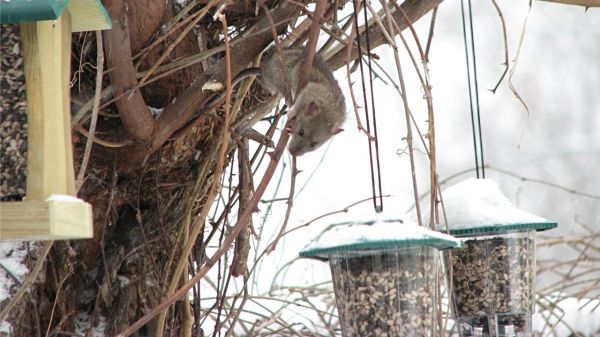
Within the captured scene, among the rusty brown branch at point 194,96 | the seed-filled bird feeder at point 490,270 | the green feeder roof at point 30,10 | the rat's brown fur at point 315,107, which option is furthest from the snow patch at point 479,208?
the green feeder roof at point 30,10

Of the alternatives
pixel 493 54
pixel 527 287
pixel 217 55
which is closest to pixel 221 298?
pixel 217 55

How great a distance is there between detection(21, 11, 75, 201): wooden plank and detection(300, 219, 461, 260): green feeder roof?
1.74ft

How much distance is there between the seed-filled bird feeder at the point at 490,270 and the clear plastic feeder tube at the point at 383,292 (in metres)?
0.43

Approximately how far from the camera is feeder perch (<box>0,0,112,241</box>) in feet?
5.12

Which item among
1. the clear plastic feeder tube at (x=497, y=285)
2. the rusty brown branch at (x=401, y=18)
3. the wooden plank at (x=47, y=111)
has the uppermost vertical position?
the rusty brown branch at (x=401, y=18)

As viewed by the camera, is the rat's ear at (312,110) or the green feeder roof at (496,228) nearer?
the green feeder roof at (496,228)

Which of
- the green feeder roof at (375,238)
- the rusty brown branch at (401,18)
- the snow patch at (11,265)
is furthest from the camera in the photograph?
the rusty brown branch at (401,18)

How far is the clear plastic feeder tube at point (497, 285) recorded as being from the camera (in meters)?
2.52

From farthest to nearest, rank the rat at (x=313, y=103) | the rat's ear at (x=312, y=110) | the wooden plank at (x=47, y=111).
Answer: the rat's ear at (x=312, y=110), the rat at (x=313, y=103), the wooden plank at (x=47, y=111)

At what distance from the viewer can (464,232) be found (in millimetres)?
2439

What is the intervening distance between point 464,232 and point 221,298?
87cm

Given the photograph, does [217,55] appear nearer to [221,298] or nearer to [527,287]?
[221,298]

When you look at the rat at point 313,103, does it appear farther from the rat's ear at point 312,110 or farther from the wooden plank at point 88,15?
the wooden plank at point 88,15

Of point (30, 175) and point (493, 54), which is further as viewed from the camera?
point (493, 54)
